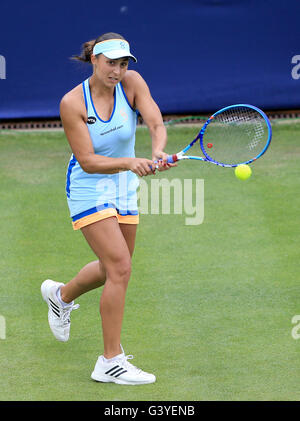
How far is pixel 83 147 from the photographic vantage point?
15.6ft

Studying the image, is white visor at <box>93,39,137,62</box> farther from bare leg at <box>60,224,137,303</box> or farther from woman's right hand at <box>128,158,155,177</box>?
bare leg at <box>60,224,137,303</box>

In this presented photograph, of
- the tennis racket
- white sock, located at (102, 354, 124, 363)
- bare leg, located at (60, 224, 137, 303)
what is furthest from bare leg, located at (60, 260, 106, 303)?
the tennis racket

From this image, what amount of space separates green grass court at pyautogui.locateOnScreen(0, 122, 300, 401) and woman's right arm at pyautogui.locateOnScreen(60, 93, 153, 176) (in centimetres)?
108

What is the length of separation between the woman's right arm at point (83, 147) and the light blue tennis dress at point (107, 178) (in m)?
0.07

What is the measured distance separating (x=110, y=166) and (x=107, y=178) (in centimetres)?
22

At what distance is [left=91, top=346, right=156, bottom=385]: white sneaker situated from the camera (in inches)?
186

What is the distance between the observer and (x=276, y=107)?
10.1m

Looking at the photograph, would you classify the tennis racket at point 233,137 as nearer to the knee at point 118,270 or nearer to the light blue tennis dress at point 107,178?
the light blue tennis dress at point 107,178

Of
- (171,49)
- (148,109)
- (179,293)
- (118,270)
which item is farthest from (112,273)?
(171,49)

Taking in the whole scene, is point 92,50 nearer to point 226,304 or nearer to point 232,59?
point 226,304

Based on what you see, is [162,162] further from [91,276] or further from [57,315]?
[57,315]

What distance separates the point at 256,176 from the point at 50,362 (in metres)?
4.00

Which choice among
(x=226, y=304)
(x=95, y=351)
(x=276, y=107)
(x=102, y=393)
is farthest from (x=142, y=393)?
(x=276, y=107)

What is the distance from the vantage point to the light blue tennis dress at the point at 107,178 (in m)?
4.83
